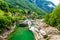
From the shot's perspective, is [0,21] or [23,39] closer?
[23,39]

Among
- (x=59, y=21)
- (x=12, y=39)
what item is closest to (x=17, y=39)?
(x=12, y=39)

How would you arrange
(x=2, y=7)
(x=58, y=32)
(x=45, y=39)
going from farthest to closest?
(x=2, y=7) → (x=58, y=32) → (x=45, y=39)

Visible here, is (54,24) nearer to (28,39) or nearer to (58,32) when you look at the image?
(58,32)

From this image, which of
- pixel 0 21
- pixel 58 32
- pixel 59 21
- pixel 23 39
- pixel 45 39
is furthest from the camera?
pixel 59 21

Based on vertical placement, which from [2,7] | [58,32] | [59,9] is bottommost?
[58,32]

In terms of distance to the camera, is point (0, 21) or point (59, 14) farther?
point (59, 14)

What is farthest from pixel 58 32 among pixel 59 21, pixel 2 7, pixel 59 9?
pixel 2 7

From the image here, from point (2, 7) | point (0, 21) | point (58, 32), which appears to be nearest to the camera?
point (0, 21)

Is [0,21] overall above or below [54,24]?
above

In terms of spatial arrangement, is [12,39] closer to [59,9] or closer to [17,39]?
[17,39]
